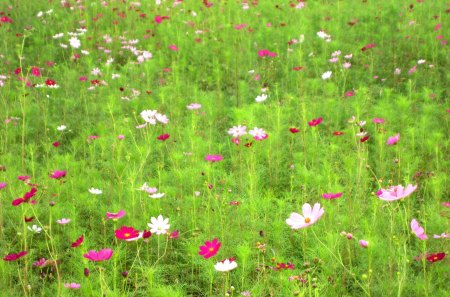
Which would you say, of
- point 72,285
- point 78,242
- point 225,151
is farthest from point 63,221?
point 225,151

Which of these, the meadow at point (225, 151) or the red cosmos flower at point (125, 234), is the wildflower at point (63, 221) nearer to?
the meadow at point (225, 151)

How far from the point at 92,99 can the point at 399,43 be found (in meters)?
3.48

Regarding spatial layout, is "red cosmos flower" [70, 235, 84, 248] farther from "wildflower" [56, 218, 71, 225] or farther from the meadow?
"wildflower" [56, 218, 71, 225]

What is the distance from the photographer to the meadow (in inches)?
94.1

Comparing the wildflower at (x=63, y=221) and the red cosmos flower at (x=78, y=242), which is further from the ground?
the red cosmos flower at (x=78, y=242)

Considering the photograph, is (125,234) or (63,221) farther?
(63,221)

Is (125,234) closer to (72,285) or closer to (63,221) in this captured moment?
(72,285)

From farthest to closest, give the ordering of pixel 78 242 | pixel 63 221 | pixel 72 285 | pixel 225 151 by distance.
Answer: pixel 225 151
pixel 63 221
pixel 72 285
pixel 78 242

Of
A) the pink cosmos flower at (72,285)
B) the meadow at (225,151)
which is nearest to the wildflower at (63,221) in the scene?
the meadow at (225,151)

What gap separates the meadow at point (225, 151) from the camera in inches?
94.1

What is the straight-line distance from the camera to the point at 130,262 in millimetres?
2619

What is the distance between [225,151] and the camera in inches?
154

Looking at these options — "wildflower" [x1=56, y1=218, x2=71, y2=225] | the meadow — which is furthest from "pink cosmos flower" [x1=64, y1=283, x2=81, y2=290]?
"wildflower" [x1=56, y1=218, x2=71, y2=225]

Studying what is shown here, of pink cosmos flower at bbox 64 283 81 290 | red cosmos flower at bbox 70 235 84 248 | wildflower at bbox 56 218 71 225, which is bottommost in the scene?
wildflower at bbox 56 218 71 225
